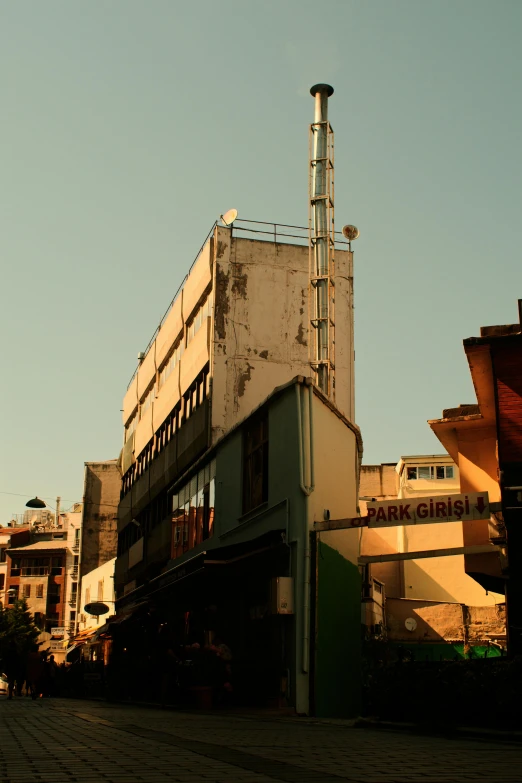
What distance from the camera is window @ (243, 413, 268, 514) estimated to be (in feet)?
71.5

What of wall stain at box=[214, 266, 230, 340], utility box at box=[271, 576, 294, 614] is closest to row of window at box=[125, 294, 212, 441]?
wall stain at box=[214, 266, 230, 340]

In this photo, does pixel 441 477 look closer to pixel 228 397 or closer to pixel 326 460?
pixel 228 397

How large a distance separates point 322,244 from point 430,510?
18.5 metres

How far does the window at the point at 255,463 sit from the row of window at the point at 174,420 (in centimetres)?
877

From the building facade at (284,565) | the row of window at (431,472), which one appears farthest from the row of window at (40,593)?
the building facade at (284,565)

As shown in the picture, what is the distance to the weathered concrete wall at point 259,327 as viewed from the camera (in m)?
32.3

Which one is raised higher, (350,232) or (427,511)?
(350,232)

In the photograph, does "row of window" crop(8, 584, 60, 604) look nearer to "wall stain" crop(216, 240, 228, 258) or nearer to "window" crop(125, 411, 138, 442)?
"window" crop(125, 411, 138, 442)

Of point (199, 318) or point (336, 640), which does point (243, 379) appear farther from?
point (336, 640)

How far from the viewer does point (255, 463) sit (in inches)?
896

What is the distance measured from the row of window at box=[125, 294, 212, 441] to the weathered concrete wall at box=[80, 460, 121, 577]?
1721cm

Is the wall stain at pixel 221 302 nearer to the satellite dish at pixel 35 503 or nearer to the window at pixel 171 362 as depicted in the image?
the window at pixel 171 362

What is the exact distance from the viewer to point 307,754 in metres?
8.50

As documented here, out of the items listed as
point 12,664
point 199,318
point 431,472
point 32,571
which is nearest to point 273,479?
point 12,664
